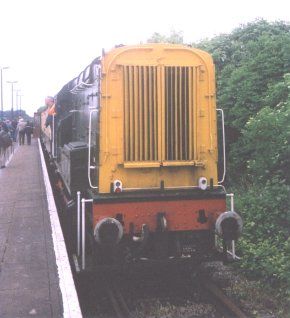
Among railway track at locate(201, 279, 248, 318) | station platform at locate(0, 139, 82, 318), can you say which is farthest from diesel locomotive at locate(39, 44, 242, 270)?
station platform at locate(0, 139, 82, 318)

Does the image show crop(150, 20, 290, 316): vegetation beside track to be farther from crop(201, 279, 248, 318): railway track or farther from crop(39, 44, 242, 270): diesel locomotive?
crop(39, 44, 242, 270): diesel locomotive

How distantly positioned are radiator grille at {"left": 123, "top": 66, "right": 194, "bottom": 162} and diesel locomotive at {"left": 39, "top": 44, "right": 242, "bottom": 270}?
0.04 ft

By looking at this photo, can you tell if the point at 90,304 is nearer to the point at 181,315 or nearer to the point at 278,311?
the point at 181,315

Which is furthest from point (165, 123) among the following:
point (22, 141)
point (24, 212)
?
point (22, 141)

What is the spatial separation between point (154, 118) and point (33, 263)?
2.48m

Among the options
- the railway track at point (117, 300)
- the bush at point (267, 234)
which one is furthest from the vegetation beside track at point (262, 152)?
the railway track at point (117, 300)

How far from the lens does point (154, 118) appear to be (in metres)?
6.77

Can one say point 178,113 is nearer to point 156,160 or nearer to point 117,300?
point 156,160

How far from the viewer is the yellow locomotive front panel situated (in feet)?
21.9

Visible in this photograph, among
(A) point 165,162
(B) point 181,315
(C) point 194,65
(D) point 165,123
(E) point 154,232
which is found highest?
(C) point 194,65

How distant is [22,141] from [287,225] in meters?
30.1

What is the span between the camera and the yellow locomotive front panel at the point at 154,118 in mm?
6668

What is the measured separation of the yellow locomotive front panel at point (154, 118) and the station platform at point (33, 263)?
1.26 metres

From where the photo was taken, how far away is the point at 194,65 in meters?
6.88
